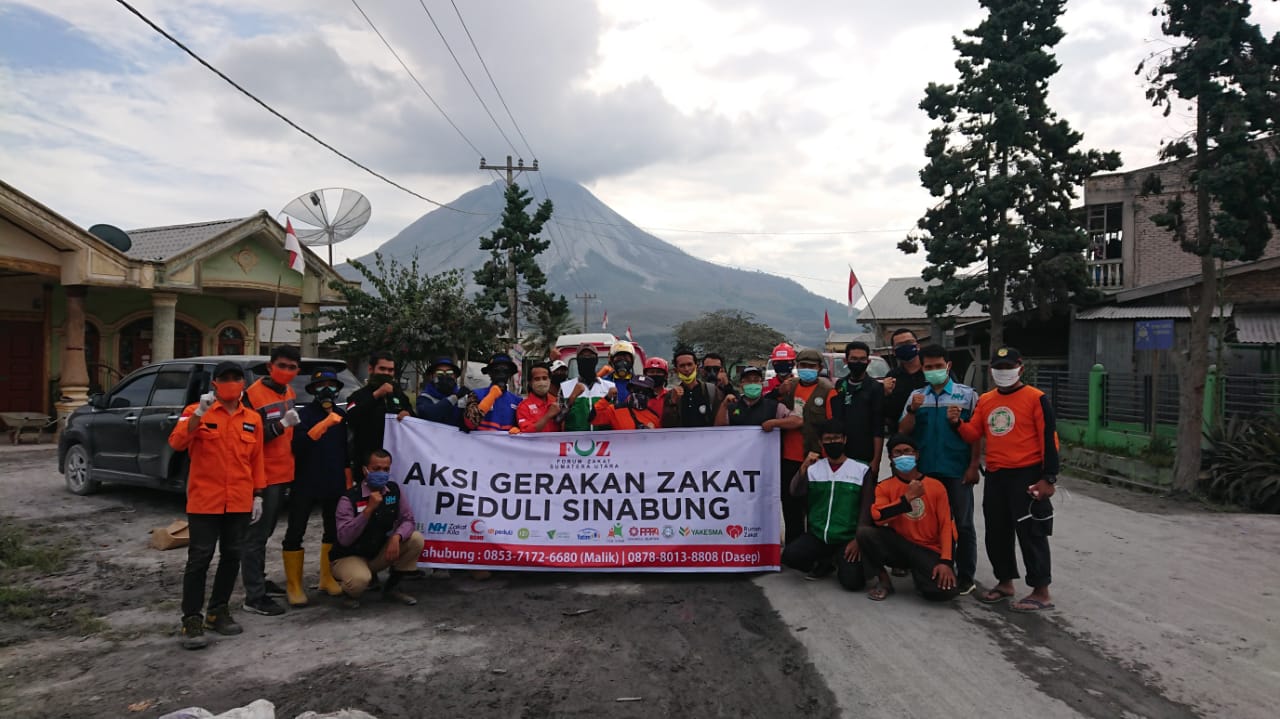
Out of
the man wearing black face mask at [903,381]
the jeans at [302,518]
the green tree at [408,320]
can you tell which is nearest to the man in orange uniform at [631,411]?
the man wearing black face mask at [903,381]

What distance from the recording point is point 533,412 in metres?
6.86

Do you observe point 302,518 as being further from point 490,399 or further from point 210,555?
point 490,399

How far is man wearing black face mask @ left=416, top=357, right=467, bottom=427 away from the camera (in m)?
6.75

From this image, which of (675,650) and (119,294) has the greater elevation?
(119,294)

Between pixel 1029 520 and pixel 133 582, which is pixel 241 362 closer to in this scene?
pixel 133 582

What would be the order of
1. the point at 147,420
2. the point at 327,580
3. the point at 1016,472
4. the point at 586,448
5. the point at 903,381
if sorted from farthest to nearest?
the point at 147,420 → the point at 586,448 → the point at 903,381 → the point at 327,580 → the point at 1016,472

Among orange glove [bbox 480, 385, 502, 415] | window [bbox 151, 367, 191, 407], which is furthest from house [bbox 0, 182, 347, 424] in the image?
orange glove [bbox 480, 385, 502, 415]

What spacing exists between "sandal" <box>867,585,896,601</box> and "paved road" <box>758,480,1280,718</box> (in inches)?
2.5

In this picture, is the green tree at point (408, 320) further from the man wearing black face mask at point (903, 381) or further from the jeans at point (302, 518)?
the man wearing black face mask at point (903, 381)

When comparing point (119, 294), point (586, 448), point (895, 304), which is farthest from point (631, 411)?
point (895, 304)

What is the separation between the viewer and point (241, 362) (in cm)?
884

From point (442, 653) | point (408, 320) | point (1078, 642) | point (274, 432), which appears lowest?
point (442, 653)

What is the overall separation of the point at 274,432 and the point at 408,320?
1379 centimetres

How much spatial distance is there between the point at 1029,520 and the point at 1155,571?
209 centimetres
